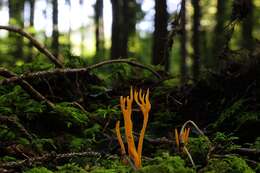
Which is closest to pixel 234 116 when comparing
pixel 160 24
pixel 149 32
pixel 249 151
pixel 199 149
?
pixel 249 151

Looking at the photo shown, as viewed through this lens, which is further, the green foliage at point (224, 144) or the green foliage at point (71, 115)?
the green foliage at point (71, 115)

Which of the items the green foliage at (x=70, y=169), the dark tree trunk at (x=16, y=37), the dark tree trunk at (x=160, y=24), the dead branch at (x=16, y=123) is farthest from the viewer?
the dark tree trunk at (x=16, y=37)

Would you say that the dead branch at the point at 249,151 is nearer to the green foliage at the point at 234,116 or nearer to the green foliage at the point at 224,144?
the green foliage at the point at 224,144

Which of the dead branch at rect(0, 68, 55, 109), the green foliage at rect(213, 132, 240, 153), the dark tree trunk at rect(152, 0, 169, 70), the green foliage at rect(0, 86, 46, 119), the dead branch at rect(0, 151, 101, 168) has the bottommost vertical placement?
the dead branch at rect(0, 151, 101, 168)

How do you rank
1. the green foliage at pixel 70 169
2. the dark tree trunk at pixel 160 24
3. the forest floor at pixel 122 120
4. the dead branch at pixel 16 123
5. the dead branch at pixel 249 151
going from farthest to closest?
the dark tree trunk at pixel 160 24 < the dead branch at pixel 16 123 < the dead branch at pixel 249 151 < the forest floor at pixel 122 120 < the green foliage at pixel 70 169

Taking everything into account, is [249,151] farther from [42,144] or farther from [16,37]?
[16,37]

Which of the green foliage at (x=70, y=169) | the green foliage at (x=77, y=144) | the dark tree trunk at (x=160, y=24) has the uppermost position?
the dark tree trunk at (x=160, y=24)

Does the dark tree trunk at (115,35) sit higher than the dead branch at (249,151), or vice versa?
the dark tree trunk at (115,35)

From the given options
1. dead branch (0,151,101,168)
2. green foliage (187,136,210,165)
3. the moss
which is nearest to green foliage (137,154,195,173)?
the moss

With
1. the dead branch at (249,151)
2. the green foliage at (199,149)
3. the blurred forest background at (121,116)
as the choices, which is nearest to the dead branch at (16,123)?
the blurred forest background at (121,116)

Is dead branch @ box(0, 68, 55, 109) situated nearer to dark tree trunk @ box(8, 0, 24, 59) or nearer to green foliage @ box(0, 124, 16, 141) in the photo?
green foliage @ box(0, 124, 16, 141)
